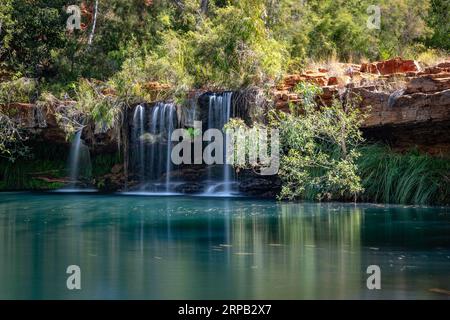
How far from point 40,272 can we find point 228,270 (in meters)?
2.83

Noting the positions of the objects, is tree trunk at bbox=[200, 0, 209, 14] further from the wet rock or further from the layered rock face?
the layered rock face

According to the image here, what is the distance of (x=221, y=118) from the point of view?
26.5 metres

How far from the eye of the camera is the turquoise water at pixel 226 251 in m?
10.3

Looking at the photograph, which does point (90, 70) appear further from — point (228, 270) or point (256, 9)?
point (228, 270)

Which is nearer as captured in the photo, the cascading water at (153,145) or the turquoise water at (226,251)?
the turquoise water at (226,251)

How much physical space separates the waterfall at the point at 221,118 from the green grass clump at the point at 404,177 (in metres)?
5.73

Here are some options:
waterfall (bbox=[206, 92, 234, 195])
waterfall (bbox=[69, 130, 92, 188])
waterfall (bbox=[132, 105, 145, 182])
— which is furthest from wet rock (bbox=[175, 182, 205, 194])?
waterfall (bbox=[69, 130, 92, 188])

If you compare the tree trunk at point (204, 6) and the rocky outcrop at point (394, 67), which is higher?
the tree trunk at point (204, 6)

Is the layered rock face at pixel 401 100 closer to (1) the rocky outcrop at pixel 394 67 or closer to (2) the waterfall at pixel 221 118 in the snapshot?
(1) the rocky outcrop at pixel 394 67

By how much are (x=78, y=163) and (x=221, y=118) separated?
7517mm

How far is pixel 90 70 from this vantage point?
3378cm

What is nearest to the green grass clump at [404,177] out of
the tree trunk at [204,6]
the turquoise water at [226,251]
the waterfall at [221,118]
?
the turquoise water at [226,251]

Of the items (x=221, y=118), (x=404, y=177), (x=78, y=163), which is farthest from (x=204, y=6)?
(x=404, y=177)
